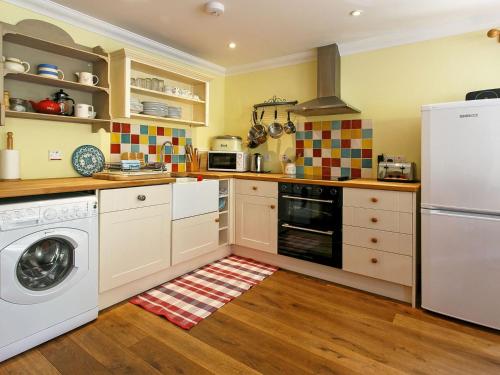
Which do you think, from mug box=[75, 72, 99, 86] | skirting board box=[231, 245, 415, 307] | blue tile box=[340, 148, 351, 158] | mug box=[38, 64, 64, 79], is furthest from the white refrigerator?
mug box=[38, 64, 64, 79]

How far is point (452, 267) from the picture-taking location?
1.96 m

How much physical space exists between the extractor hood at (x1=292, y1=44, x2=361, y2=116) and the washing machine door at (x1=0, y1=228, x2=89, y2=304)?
2.14 metres

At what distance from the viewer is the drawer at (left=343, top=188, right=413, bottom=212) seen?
2.17 m

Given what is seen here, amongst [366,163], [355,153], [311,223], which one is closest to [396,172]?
[366,163]

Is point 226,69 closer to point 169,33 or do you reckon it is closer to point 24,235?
point 169,33

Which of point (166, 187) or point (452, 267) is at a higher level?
point (166, 187)

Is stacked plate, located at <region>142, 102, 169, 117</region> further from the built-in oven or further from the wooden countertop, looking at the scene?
the built-in oven

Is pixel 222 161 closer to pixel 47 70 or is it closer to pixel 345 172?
pixel 345 172

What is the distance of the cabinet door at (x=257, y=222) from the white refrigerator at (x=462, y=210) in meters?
1.24

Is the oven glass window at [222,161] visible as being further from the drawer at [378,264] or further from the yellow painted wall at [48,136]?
the drawer at [378,264]

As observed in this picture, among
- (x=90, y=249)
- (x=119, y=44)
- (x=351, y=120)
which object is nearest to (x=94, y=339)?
(x=90, y=249)

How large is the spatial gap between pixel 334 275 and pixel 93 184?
78.4 inches

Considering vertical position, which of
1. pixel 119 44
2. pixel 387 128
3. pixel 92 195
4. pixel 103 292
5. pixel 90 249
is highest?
pixel 119 44

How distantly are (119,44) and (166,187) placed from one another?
1.39 metres
